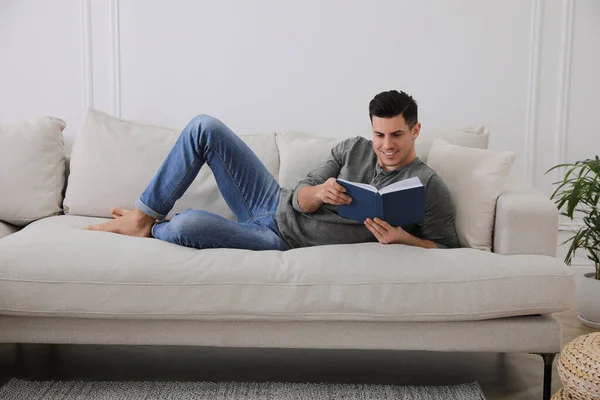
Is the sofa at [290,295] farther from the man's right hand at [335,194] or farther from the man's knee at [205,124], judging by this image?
the man's knee at [205,124]

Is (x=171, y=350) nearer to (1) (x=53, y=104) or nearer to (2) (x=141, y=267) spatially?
(2) (x=141, y=267)

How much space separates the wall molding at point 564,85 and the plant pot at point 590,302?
0.70m

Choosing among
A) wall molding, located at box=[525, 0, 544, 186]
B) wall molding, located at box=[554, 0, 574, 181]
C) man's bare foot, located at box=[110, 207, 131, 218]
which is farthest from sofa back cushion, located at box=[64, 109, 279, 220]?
wall molding, located at box=[554, 0, 574, 181]

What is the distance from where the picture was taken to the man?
7.68ft

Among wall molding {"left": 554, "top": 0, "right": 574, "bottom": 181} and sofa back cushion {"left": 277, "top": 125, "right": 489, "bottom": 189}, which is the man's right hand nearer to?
sofa back cushion {"left": 277, "top": 125, "right": 489, "bottom": 189}

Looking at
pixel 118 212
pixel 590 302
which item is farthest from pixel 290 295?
pixel 590 302

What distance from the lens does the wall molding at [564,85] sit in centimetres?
340

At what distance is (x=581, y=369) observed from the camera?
187 centimetres

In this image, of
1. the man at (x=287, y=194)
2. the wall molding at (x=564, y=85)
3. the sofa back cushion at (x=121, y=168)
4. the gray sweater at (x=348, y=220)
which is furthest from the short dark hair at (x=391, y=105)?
the wall molding at (x=564, y=85)

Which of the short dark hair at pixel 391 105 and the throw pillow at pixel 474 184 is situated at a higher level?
the short dark hair at pixel 391 105

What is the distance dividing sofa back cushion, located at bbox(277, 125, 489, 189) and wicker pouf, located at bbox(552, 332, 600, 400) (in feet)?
3.41

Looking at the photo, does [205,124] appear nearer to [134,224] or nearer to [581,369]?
[134,224]

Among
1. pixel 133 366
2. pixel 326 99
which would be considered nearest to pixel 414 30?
pixel 326 99

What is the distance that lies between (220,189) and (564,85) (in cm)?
183
